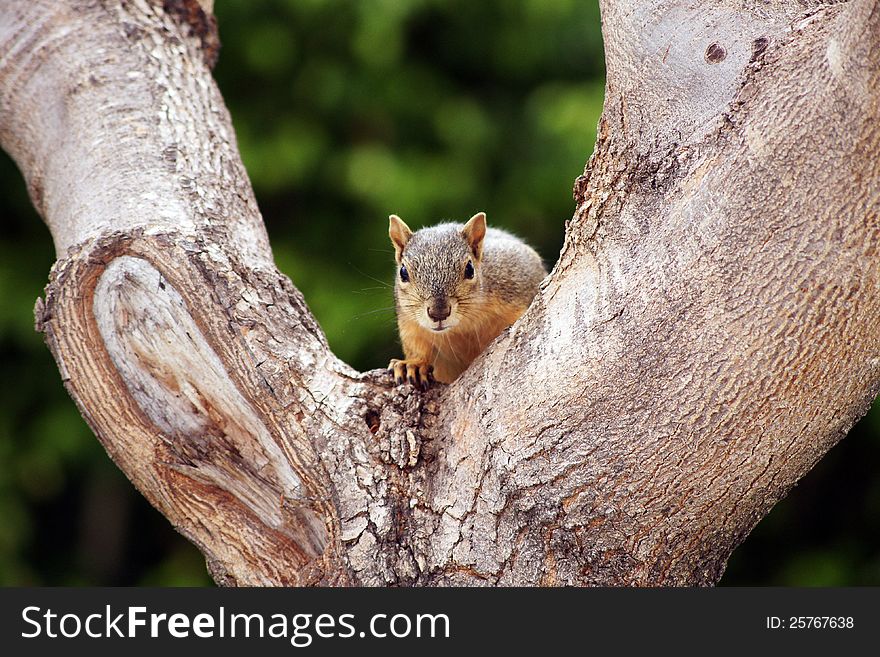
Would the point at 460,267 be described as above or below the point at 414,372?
above

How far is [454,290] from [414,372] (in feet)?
1.21

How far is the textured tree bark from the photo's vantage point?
1.44 m

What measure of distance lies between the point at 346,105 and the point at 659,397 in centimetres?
264

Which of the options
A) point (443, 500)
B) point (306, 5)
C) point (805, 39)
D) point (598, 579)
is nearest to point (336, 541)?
point (443, 500)

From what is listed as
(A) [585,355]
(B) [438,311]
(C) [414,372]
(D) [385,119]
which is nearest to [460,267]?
(B) [438,311]

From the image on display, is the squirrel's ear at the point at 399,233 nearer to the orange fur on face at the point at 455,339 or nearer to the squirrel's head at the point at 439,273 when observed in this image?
the squirrel's head at the point at 439,273

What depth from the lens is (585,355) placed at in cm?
159

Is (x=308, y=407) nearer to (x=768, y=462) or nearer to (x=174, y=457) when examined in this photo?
(x=174, y=457)

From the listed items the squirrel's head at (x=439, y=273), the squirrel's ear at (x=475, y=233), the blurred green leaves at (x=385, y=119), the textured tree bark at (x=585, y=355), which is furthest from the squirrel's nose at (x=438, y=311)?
the blurred green leaves at (x=385, y=119)

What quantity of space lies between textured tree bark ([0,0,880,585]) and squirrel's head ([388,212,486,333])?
1.42 ft

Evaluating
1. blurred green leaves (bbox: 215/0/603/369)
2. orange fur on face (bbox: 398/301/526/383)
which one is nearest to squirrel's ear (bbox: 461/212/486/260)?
orange fur on face (bbox: 398/301/526/383)

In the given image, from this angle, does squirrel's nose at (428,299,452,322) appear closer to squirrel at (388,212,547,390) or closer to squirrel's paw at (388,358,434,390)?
squirrel at (388,212,547,390)

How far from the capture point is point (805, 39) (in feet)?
4.94

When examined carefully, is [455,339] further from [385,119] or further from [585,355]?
[385,119]
